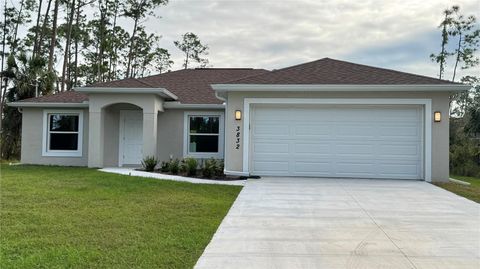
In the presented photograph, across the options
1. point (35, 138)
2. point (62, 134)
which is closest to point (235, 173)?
point (62, 134)

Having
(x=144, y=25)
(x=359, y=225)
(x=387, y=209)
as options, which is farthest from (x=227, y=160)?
(x=144, y=25)

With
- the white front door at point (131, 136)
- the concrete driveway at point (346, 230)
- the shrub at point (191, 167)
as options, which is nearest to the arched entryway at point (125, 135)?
the white front door at point (131, 136)

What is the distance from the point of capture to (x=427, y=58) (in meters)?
28.6

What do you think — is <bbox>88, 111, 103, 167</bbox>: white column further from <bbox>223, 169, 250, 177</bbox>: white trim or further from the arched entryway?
<bbox>223, 169, 250, 177</bbox>: white trim

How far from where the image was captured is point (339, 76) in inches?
512

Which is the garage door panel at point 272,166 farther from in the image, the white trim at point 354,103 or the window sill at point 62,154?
the window sill at point 62,154

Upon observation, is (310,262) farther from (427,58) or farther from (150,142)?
(427,58)

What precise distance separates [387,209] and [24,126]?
1410 centimetres

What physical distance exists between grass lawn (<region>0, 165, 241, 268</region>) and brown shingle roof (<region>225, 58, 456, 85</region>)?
13.9ft

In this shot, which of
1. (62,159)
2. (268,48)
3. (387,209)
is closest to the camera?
(387,209)

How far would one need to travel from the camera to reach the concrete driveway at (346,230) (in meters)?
4.73

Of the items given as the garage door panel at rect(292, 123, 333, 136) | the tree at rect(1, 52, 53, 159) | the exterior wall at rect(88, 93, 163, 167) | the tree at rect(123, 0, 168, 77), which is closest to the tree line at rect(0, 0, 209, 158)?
the tree at rect(123, 0, 168, 77)

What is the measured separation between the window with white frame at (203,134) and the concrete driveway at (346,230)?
582 cm

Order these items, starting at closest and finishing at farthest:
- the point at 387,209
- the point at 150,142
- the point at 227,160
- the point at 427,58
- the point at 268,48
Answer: the point at 387,209 < the point at 227,160 < the point at 150,142 < the point at 268,48 < the point at 427,58
